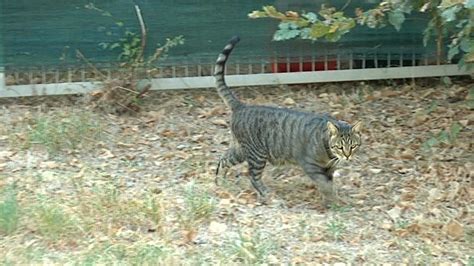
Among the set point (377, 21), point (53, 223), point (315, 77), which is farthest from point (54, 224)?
point (315, 77)

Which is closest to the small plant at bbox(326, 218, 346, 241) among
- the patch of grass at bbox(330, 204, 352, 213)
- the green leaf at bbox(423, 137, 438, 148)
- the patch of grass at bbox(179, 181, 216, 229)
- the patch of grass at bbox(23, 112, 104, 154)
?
the patch of grass at bbox(330, 204, 352, 213)

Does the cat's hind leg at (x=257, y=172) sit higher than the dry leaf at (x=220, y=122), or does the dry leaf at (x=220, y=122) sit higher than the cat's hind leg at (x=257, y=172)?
the dry leaf at (x=220, y=122)

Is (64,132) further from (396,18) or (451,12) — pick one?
(451,12)

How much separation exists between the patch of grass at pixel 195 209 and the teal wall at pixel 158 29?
7.96 feet

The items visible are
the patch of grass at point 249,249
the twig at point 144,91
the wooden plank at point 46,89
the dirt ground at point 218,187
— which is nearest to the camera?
the patch of grass at point 249,249

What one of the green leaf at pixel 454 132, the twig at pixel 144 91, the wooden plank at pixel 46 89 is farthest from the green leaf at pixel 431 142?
the wooden plank at pixel 46 89

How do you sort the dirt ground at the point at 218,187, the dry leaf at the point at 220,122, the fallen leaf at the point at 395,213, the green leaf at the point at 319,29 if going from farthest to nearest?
1. the dry leaf at the point at 220,122
2. the fallen leaf at the point at 395,213
3. the green leaf at the point at 319,29
4. the dirt ground at the point at 218,187

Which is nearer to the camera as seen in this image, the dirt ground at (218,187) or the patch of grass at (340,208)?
the dirt ground at (218,187)

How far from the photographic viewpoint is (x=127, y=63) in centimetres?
834

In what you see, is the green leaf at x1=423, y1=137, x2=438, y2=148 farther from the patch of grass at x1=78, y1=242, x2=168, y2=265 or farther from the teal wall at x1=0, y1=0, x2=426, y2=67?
the patch of grass at x1=78, y1=242, x2=168, y2=265

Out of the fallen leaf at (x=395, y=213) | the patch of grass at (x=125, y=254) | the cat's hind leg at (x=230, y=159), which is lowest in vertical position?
the fallen leaf at (x=395, y=213)

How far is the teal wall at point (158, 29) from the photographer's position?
8336mm

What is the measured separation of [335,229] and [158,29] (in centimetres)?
321

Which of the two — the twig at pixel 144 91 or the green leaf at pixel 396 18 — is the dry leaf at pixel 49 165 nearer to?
the twig at pixel 144 91
